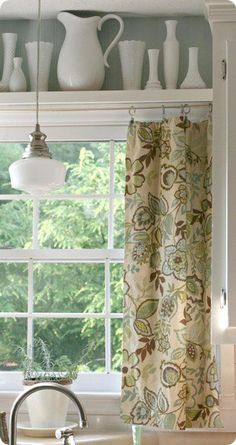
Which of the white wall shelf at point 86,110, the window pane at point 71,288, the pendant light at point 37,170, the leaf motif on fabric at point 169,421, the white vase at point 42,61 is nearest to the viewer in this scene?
the pendant light at point 37,170

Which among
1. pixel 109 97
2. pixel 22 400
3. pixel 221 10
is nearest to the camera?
pixel 22 400

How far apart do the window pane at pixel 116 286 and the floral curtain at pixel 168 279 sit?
17 centimetres

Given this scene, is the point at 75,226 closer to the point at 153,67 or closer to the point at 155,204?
the point at 155,204

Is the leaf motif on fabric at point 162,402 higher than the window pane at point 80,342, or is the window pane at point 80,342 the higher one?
the window pane at point 80,342

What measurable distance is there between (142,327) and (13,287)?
654mm

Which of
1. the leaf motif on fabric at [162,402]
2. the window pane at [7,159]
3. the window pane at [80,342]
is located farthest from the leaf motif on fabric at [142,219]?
the leaf motif on fabric at [162,402]

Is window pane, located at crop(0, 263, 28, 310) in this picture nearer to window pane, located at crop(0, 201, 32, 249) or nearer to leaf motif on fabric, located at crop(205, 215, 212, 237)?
window pane, located at crop(0, 201, 32, 249)

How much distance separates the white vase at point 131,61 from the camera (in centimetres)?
408

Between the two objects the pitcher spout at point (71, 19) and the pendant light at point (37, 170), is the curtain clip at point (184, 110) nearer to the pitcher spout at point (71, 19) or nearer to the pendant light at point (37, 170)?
the pitcher spout at point (71, 19)

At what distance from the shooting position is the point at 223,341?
3.29 meters

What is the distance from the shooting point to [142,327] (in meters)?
4.04

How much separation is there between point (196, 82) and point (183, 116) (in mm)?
161

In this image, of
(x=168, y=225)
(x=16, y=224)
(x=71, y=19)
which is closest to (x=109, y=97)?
(x=71, y=19)

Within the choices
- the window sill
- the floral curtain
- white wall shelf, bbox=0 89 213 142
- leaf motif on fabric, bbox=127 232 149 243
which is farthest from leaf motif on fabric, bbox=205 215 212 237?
the window sill
